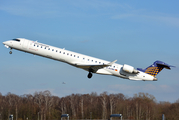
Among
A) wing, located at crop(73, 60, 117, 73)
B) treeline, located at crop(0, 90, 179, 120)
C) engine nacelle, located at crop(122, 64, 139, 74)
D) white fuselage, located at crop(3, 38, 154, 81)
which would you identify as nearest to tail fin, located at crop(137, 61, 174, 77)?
engine nacelle, located at crop(122, 64, 139, 74)

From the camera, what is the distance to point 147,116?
57969 mm

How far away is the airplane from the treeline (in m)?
17.9

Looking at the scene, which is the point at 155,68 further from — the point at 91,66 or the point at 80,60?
the point at 80,60

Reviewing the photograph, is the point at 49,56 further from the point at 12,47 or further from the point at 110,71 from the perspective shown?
the point at 110,71

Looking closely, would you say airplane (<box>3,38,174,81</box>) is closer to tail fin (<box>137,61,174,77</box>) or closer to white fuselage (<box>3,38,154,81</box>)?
white fuselage (<box>3,38,154,81</box>)

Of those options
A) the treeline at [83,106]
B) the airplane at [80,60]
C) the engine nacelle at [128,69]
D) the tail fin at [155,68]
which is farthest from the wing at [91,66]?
the treeline at [83,106]

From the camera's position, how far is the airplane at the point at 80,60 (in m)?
35.2

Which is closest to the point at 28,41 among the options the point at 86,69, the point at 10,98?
the point at 86,69

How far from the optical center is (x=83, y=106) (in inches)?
2707

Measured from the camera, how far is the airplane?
1388 inches

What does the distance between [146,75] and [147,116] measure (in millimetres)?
22144

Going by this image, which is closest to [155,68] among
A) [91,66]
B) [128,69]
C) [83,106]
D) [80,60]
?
[128,69]

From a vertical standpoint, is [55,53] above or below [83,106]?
above

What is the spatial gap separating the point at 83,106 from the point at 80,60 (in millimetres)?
34750
